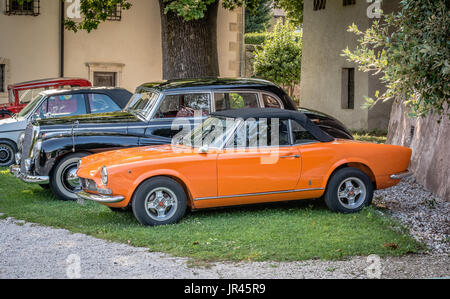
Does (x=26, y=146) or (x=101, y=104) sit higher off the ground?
(x=101, y=104)

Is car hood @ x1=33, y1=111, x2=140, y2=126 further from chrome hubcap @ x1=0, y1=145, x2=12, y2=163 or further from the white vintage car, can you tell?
chrome hubcap @ x1=0, y1=145, x2=12, y2=163

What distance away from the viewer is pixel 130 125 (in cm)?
1061

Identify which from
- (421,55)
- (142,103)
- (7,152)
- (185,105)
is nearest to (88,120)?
(142,103)

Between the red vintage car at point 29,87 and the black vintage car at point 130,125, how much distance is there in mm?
5349

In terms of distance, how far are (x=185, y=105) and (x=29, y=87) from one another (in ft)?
22.0

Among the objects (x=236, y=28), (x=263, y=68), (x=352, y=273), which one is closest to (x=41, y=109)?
(x=352, y=273)

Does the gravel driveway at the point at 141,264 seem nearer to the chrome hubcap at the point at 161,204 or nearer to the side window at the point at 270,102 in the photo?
the chrome hubcap at the point at 161,204

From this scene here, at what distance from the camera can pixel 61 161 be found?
34.1 ft

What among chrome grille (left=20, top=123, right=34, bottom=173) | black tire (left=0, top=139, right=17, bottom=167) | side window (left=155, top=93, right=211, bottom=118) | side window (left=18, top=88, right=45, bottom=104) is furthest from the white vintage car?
side window (left=18, top=88, right=45, bottom=104)

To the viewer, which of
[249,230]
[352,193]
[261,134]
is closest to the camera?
[249,230]

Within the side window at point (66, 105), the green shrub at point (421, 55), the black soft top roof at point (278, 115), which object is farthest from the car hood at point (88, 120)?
the green shrub at point (421, 55)

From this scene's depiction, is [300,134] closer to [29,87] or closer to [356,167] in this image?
[356,167]

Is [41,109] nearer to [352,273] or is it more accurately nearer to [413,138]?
[413,138]

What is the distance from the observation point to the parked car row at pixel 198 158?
8375 mm
